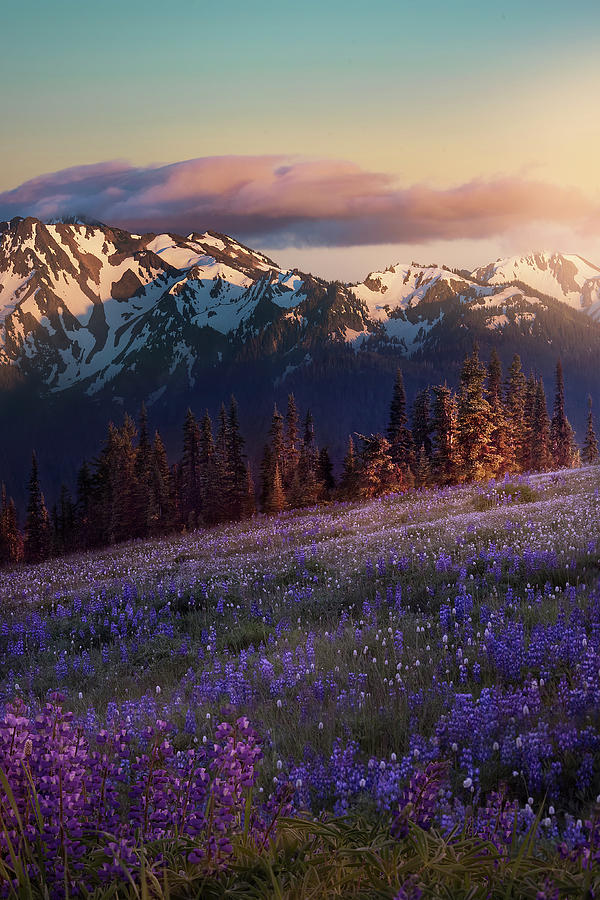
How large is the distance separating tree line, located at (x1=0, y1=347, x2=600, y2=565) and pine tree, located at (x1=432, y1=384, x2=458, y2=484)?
0.09 m

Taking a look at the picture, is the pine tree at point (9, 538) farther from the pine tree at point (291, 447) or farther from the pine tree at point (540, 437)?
the pine tree at point (540, 437)

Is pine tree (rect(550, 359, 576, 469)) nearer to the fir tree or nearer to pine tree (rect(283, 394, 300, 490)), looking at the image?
the fir tree

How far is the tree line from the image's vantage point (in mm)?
45750

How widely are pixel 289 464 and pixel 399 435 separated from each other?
54.1 feet

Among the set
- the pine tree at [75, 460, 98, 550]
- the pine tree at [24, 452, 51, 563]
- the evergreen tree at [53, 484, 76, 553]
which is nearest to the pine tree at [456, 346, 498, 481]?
the pine tree at [75, 460, 98, 550]

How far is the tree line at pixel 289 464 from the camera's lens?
1801 inches

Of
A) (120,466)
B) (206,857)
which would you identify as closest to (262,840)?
(206,857)

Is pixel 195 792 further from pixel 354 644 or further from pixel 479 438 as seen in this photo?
pixel 479 438

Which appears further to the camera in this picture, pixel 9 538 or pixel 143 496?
pixel 9 538

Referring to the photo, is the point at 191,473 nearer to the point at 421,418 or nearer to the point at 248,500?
the point at 248,500

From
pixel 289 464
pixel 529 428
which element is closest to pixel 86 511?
pixel 289 464

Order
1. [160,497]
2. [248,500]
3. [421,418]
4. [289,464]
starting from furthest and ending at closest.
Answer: [289,464] → [421,418] → [248,500] → [160,497]

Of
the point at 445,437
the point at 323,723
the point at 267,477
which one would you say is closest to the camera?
the point at 323,723

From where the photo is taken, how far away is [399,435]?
56344 millimetres
